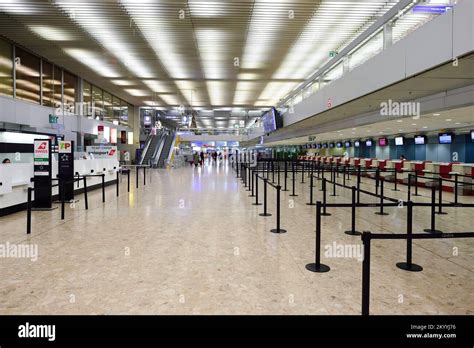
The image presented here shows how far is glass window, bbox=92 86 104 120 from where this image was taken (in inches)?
955

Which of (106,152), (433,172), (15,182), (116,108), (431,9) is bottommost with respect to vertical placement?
(15,182)

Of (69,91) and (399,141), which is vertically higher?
(69,91)

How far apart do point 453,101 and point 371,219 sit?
3.91m

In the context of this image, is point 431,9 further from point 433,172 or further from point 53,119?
point 53,119

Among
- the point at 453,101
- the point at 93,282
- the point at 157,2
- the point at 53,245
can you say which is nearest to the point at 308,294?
the point at 93,282

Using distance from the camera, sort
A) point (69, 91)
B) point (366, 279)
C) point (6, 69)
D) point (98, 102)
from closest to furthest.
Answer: point (366, 279) → point (6, 69) → point (69, 91) → point (98, 102)

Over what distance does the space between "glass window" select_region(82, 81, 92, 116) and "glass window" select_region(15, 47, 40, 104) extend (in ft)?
16.5

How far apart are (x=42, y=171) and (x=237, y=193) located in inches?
246

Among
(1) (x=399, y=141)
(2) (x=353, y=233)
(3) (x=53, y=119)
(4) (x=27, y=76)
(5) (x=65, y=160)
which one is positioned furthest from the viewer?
(1) (x=399, y=141)

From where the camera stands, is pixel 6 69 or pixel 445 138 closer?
pixel 6 69

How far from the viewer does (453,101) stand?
28.2 ft

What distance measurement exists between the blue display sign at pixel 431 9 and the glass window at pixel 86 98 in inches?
806

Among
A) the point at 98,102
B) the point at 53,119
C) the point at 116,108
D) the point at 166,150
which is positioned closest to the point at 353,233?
the point at 53,119

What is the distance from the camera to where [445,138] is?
19719mm
